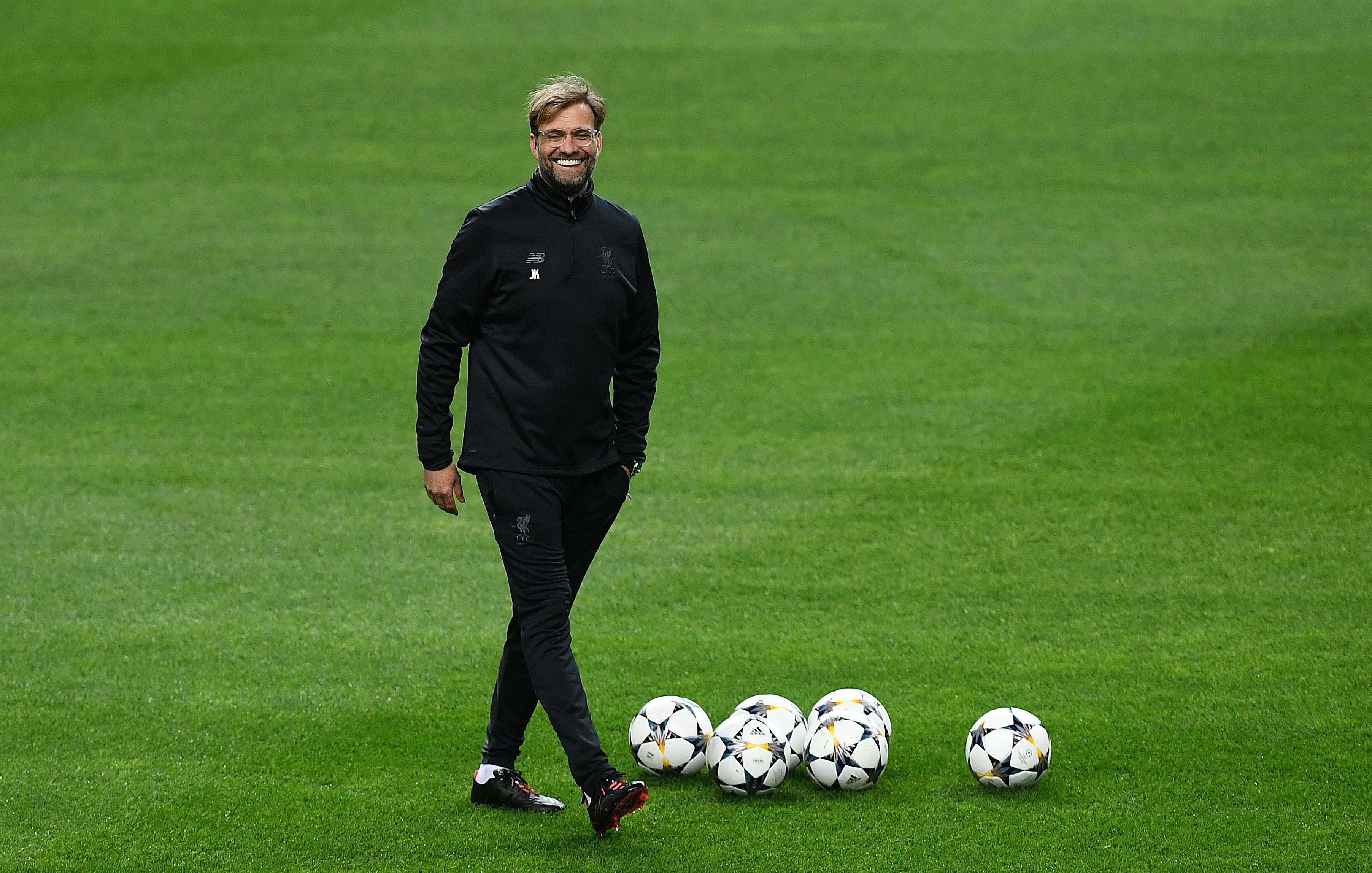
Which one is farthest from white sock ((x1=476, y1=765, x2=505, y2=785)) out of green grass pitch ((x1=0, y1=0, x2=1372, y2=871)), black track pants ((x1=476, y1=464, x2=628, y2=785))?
black track pants ((x1=476, y1=464, x2=628, y2=785))

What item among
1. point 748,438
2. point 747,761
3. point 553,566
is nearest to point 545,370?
point 553,566

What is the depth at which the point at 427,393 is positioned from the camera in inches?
202

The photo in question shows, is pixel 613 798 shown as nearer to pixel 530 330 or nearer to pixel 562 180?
pixel 530 330

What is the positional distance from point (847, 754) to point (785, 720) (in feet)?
1.05

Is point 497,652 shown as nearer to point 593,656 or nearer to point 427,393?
point 593,656

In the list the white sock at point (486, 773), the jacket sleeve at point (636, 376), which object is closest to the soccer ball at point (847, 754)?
the white sock at point (486, 773)

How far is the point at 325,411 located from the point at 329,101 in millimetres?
8959

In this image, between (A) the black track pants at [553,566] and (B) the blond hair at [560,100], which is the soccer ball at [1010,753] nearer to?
A: (A) the black track pants at [553,566]

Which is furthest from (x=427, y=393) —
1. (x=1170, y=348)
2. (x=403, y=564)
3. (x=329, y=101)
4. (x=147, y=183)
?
(x=329, y=101)

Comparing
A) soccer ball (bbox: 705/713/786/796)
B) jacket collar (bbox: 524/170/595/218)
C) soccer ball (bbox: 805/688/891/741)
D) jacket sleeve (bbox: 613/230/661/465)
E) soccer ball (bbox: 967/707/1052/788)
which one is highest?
jacket collar (bbox: 524/170/595/218)

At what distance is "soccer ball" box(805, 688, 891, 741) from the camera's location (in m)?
5.75

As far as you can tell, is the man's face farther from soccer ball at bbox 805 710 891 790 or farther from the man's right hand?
soccer ball at bbox 805 710 891 790

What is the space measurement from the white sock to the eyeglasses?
2279 millimetres

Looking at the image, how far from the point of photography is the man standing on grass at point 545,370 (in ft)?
16.5
